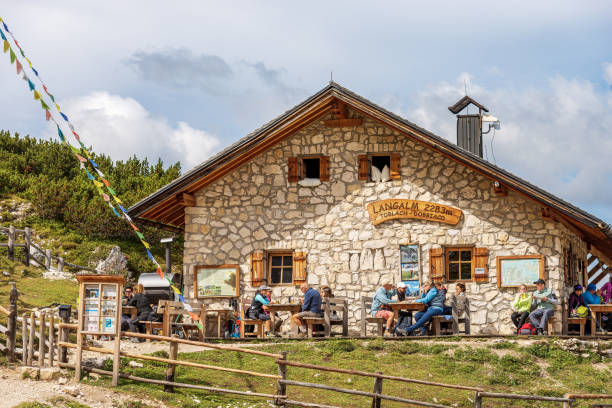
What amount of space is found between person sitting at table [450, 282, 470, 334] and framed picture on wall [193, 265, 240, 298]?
526cm

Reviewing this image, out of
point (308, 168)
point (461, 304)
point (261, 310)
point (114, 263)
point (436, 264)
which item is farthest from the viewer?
point (114, 263)

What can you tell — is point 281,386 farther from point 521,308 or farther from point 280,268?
point 280,268

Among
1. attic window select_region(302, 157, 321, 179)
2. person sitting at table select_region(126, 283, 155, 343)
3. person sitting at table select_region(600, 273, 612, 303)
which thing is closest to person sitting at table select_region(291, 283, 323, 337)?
person sitting at table select_region(126, 283, 155, 343)

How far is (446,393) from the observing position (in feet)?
49.3

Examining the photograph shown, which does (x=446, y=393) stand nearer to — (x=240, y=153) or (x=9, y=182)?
(x=240, y=153)

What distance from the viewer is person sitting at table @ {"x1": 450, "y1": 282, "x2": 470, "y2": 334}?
62.1 ft

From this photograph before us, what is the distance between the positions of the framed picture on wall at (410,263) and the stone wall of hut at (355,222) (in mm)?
116

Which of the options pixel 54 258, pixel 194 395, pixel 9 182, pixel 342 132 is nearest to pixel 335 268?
pixel 342 132

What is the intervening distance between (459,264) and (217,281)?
571 cm

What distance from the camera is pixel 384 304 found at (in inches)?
746

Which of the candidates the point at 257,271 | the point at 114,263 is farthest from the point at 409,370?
the point at 114,263

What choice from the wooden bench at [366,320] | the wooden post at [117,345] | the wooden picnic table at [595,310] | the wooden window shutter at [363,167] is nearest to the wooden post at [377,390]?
the wooden post at [117,345]

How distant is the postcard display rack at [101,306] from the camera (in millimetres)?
13812

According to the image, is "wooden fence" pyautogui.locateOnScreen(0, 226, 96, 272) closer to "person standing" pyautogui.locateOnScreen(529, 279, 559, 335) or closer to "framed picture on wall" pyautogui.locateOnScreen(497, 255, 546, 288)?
"framed picture on wall" pyautogui.locateOnScreen(497, 255, 546, 288)
